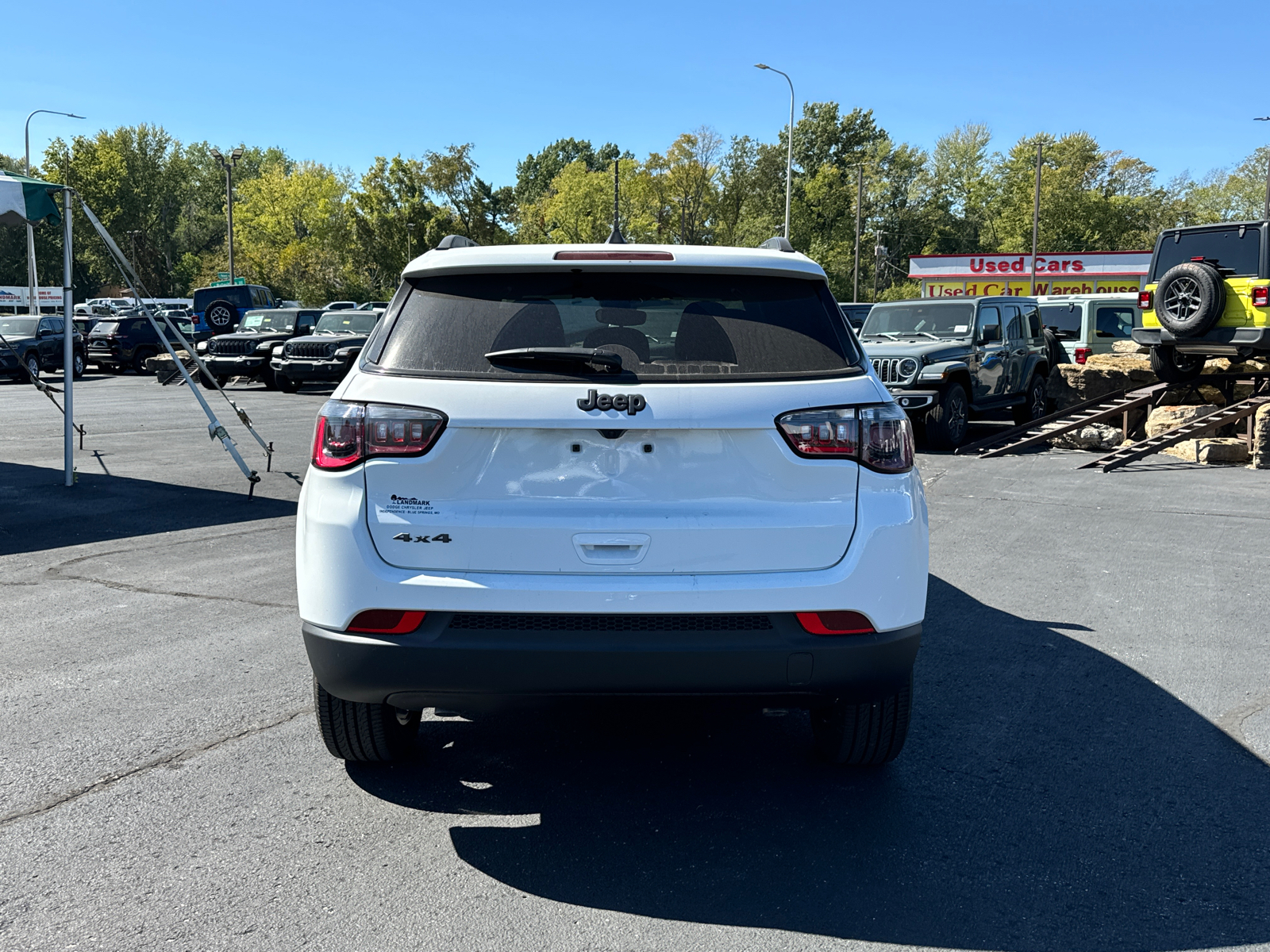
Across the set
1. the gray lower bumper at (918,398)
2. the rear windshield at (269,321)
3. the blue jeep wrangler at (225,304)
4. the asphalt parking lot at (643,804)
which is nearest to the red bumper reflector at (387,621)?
the asphalt parking lot at (643,804)

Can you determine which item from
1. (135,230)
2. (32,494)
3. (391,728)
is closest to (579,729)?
(391,728)

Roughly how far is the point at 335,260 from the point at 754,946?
241ft

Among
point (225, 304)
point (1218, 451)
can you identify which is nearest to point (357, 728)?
point (1218, 451)

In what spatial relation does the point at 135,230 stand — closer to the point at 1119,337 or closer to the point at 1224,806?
the point at 1119,337

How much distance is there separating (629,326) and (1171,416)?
42.6 feet

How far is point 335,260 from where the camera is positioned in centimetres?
7175

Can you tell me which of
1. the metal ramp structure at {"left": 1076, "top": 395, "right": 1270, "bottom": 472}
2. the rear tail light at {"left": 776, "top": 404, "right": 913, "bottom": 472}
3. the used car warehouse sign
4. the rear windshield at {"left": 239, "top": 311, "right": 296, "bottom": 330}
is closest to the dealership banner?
the rear windshield at {"left": 239, "top": 311, "right": 296, "bottom": 330}

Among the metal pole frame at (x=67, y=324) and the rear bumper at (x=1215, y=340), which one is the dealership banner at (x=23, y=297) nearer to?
the metal pole frame at (x=67, y=324)

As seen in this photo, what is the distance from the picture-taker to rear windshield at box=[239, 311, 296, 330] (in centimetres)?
2876

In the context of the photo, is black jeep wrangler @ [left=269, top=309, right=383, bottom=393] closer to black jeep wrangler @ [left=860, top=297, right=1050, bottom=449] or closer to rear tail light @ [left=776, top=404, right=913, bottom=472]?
black jeep wrangler @ [left=860, top=297, right=1050, bottom=449]

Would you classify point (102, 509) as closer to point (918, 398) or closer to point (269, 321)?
point (918, 398)

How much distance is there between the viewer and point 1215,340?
551 inches

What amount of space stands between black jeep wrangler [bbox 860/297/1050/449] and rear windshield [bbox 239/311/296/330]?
58.5ft

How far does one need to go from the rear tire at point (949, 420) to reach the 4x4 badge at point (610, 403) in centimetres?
1172
